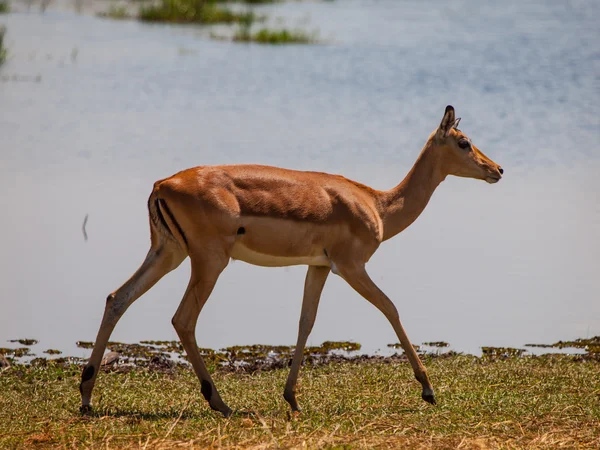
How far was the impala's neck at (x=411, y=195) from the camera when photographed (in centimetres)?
871

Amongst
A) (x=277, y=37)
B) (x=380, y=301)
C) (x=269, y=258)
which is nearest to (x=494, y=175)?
(x=380, y=301)

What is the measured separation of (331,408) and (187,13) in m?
27.6

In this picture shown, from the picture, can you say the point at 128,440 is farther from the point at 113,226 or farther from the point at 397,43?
the point at 397,43

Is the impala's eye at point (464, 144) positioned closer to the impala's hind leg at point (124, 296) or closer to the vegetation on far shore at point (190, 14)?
the impala's hind leg at point (124, 296)

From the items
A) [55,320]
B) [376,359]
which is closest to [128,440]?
[376,359]

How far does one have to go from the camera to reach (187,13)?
3412 cm

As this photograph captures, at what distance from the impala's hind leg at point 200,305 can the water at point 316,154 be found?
7.88ft

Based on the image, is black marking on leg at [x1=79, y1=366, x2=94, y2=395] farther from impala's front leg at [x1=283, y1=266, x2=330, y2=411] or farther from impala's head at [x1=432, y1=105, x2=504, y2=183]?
impala's head at [x1=432, y1=105, x2=504, y2=183]

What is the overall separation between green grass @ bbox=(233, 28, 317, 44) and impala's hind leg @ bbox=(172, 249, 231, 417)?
2342 cm

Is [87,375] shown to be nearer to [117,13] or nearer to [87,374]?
[87,374]

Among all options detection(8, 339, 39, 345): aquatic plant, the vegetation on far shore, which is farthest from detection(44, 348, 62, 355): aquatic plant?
the vegetation on far shore

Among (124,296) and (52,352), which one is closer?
(124,296)

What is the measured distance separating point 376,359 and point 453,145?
1.99 m

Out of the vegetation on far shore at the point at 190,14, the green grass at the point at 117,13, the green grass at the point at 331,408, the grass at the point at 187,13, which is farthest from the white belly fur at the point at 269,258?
the green grass at the point at 117,13
